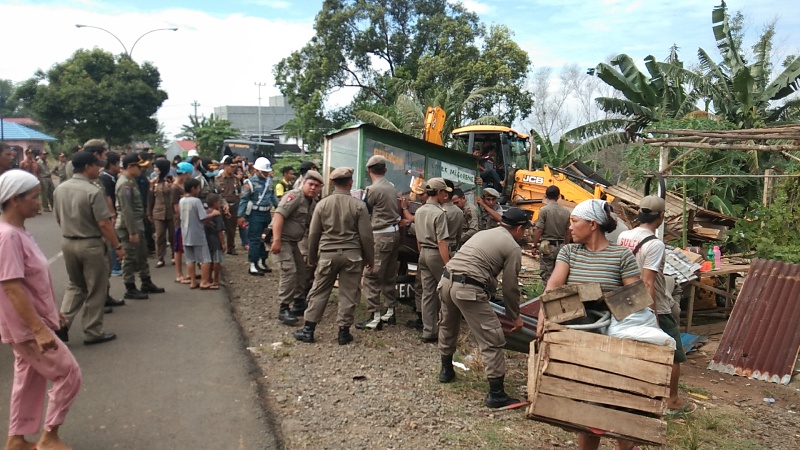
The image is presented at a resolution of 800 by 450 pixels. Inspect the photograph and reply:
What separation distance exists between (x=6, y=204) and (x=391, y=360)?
382 cm

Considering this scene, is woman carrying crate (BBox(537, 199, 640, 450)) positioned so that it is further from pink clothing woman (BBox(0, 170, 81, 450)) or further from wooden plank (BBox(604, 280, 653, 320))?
pink clothing woman (BBox(0, 170, 81, 450))

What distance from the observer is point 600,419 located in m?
3.44

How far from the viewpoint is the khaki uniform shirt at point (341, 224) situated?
21.5 feet

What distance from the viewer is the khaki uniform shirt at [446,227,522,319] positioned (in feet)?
16.5

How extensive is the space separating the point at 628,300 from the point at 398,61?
29388mm

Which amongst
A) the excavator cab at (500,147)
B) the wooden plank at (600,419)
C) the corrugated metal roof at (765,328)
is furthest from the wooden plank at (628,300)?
the excavator cab at (500,147)

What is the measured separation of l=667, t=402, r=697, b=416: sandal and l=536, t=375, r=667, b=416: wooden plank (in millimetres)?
2170

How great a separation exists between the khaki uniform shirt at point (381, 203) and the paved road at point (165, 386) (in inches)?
84.8

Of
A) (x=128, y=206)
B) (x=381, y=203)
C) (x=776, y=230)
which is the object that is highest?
(x=381, y=203)

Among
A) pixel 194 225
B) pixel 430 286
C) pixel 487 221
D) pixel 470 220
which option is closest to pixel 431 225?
pixel 430 286

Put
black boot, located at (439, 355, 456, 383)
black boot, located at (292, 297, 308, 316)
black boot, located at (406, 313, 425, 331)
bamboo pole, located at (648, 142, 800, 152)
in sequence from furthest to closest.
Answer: black boot, located at (292, 297, 308, 316)
black boot, located at (406, 313, 425, 331)
bamboo pole, located at (648, 142, 800, 152)
black boot, located at (439, 355, 456, 383)

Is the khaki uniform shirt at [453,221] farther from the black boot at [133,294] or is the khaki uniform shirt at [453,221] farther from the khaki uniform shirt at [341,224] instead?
the black boot at [133,294]

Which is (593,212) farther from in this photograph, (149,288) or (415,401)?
(149,288)

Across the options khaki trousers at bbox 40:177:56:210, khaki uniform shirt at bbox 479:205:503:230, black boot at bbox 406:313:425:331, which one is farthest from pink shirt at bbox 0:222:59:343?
khaki trousers at bbox 40:177:56:210
